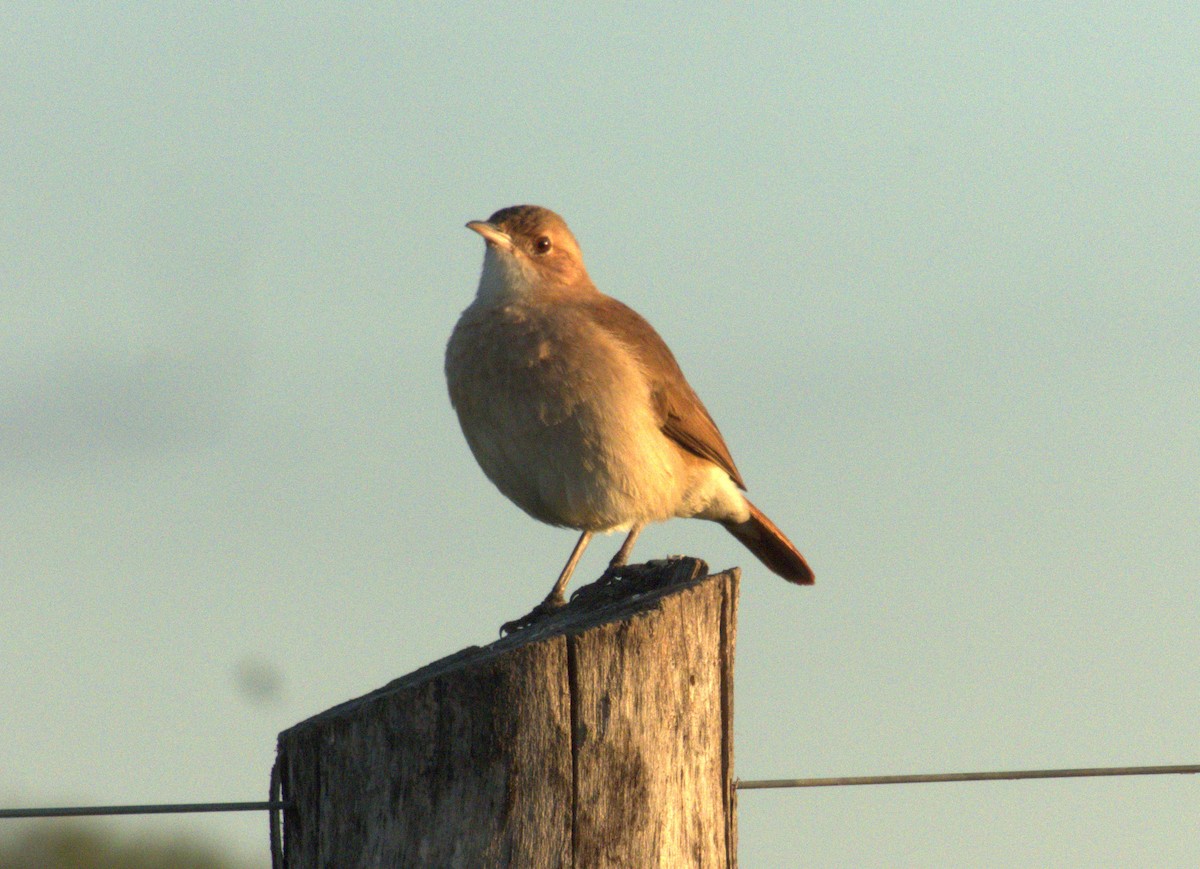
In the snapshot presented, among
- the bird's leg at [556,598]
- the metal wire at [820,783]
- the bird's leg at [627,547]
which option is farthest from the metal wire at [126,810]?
the bird's leg at [627,547]

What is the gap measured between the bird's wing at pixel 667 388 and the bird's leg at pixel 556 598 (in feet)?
2.06

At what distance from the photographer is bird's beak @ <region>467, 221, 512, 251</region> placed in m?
7.82

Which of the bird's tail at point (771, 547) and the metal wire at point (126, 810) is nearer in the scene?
the metal wire at point (126, 810)

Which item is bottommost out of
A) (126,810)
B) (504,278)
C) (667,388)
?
(126,810)

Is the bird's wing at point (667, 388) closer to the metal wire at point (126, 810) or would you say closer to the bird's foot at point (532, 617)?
the bird's foot at point (532, 617)

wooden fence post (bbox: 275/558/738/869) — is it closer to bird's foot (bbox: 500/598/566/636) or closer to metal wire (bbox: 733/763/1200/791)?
metal wire (bbox: 733/763/1200/791)

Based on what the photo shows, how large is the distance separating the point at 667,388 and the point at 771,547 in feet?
4.73

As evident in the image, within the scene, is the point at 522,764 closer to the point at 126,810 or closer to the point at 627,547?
the point at 126,810

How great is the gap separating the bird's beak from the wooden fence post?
427cm

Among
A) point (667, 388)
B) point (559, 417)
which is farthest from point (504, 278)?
point (559, 417)

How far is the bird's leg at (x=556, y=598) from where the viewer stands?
6461 millimetres

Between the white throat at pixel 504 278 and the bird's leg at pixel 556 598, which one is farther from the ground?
the white throat at pixel 504 278

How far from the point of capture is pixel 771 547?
870 centimetres

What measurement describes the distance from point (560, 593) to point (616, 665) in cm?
350
